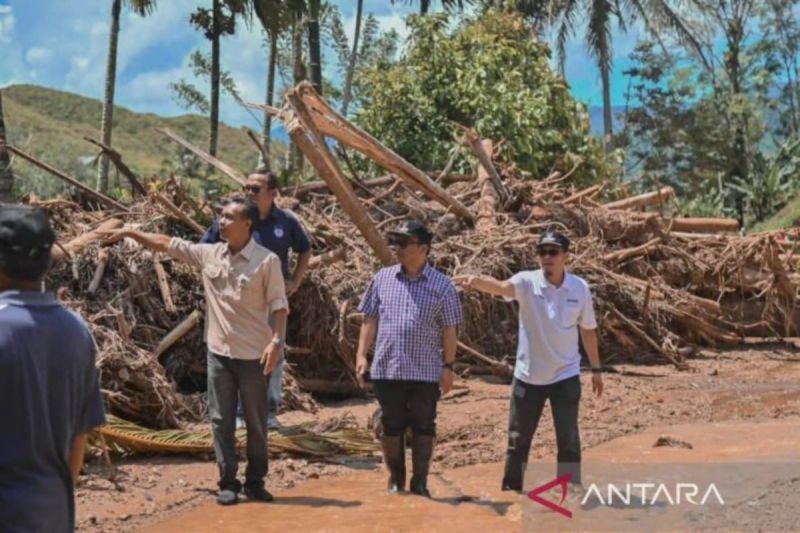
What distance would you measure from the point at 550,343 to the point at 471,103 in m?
11.2

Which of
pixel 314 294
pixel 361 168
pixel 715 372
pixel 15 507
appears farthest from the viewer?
pixel 361 168

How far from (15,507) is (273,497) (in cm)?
322

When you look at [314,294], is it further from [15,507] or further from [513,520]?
[15,507]

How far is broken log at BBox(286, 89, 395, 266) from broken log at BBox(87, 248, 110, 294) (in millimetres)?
1794

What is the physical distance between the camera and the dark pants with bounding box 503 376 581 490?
557 centimetres

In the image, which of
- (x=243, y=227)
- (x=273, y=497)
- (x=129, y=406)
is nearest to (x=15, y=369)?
(x=243, y=227)

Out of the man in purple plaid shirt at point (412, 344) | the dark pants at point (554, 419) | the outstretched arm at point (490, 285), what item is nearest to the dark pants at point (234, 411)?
the man in purple plaid shirt at point (412, 344)

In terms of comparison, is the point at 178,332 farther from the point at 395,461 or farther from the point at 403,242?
the point at 403,242

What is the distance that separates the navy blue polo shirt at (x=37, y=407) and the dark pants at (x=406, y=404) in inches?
113

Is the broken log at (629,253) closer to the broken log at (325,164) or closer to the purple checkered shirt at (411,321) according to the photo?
the broken log at (325,164)

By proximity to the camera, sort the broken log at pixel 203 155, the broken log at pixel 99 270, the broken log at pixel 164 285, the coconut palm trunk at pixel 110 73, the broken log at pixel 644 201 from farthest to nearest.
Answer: the coconut palm trunk at pixel 110 73 → the broken log at pixel 644 201 → the broken log at pixel 203 155 → the broken log at pixel 164 285 → the broken log at pixel 99 270

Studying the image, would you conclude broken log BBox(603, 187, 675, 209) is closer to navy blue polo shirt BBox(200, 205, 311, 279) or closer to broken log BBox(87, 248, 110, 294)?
broken log BBox(87, 248, 110, 294)

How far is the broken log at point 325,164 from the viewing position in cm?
815

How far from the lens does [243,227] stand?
5.45m
